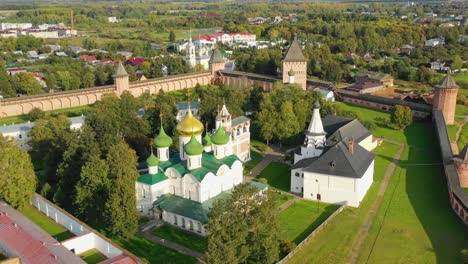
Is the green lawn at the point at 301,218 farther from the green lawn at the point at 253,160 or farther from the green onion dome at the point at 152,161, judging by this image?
the green onion dome at the point at 152,161

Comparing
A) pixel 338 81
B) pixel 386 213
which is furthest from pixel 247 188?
pixel 338 81

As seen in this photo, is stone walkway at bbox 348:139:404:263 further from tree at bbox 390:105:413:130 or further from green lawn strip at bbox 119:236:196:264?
tree at bbox 390:105:413:130

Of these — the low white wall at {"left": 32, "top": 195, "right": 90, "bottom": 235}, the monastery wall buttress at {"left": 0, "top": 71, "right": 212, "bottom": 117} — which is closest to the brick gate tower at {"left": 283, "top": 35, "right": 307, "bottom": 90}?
the monastery wall buttress at {"left": 0, "top": 71, "right": 212, "bottom": 117}

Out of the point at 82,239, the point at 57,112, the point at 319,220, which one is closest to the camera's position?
the point at 82,239

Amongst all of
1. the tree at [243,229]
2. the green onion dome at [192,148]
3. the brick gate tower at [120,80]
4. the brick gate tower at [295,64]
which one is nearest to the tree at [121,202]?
the green onion dome at [192,148]

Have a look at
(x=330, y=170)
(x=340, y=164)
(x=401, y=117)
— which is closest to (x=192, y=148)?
(x=330, y=170)

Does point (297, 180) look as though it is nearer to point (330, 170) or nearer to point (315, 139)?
point (330, 170)
